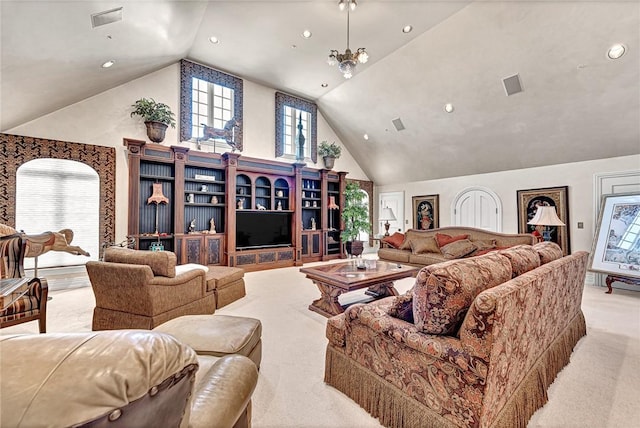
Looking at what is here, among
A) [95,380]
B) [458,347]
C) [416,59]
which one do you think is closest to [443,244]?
[416,59]

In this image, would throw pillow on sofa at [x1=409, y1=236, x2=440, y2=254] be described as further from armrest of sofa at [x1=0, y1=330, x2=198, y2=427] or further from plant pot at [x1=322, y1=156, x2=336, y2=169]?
armrest of sofa at [x1=0, y1=330, x2=198, y2=427]

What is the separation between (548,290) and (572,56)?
425 cm

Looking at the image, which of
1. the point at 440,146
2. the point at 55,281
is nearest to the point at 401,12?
the point at 440,146

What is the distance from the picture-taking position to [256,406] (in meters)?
1.74

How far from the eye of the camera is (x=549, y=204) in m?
5.68

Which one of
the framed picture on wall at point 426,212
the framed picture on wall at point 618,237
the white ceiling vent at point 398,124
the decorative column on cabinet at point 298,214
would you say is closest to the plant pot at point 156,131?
the decorative column on cabinet at point 298,214

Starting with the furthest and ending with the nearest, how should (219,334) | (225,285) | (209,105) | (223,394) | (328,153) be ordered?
1. (328,153)
2. (209,105)
3. (225,285)
4. (219,334)
5. (223,394)

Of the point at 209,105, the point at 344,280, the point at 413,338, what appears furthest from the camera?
the point at 209,105

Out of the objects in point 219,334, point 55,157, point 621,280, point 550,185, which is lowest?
point 621,280

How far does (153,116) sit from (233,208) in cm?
222

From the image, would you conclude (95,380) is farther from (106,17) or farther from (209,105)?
(209,105)

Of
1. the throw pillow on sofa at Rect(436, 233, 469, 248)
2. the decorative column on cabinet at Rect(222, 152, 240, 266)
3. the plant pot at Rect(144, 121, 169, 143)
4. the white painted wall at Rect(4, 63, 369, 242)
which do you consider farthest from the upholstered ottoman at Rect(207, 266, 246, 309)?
the throw pillow on sofa at Rect(436, 233, 469, 248)

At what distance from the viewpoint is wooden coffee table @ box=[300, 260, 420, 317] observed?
3.05m

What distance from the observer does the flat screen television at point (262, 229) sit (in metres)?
6.08
